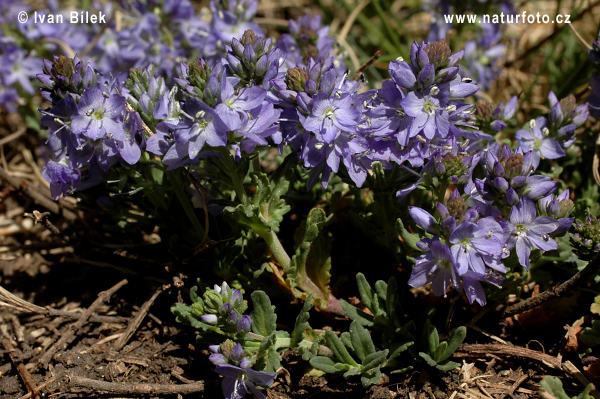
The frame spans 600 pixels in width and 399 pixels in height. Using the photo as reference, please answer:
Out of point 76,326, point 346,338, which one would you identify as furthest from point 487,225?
point 76,326

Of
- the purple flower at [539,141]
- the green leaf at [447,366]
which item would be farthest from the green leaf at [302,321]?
the purple flower at [539,141]

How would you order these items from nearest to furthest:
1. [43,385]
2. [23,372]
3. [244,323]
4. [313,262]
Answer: [244,323] < [43,385] < [23,372] < [313,262]

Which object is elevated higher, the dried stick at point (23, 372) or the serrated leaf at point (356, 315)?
the serrated leaf at point (356, 315)

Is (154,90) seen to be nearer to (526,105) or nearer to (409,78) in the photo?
(409,78)

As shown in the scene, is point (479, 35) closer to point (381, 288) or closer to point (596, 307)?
point (596, 307)

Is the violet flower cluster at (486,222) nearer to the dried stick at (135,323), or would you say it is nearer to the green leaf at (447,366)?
the green leaf at (447,366)

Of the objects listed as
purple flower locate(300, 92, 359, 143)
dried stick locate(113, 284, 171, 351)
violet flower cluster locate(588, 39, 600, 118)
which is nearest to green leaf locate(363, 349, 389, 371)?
purple flower locate(300, 92, 359, 143)
